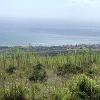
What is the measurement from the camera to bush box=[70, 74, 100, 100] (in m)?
9.31

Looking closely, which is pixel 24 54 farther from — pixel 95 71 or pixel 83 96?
pixel 83 96

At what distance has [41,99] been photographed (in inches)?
372

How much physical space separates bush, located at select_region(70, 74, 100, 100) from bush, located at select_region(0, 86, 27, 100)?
1.34 meters

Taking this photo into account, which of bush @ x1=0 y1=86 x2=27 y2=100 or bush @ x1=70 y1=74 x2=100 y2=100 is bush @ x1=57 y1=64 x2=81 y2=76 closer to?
bush @ x1=70 y1=74 x2=100 y2=100

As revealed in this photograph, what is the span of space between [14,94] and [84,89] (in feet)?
6.29

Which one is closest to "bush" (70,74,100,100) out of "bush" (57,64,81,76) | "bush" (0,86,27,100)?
"bush" (0,86,27,100)

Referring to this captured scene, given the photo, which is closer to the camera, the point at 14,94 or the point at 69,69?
the point at 14,94

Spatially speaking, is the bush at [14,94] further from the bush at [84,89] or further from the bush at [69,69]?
the bush at [69,69]

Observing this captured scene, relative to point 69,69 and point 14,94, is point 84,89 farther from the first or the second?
point 69,69

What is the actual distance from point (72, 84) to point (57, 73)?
677cm

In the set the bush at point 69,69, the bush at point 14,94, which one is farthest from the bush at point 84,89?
the bush at point 69,69

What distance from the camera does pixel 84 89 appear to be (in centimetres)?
977

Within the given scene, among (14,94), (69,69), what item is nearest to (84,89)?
(14,94)

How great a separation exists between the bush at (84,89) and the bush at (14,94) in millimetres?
1343
